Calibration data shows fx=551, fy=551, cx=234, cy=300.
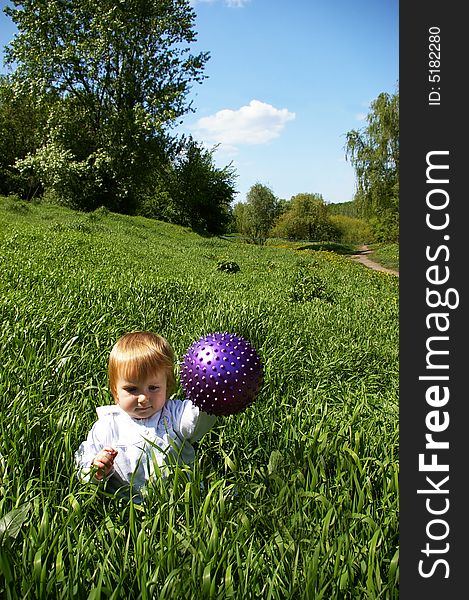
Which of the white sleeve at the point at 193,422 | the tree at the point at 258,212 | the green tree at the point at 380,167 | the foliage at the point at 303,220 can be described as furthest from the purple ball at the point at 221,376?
the tree at the point at 258,212

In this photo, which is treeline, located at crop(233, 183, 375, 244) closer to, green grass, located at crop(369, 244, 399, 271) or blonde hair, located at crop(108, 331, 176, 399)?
green grass, located at crop(369, 244, 399, 271)

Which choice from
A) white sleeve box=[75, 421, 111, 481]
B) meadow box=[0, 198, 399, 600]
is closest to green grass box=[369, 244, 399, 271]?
meadow box=[0, 198, 399, 600]

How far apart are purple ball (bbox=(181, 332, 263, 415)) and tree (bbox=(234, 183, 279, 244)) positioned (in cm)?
7615

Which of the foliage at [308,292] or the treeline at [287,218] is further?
the treeline at [287,218]

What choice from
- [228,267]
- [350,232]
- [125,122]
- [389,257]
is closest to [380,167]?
[389,257]

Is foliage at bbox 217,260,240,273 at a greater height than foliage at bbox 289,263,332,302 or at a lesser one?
greater

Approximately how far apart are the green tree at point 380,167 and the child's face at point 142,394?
37136 millimetres

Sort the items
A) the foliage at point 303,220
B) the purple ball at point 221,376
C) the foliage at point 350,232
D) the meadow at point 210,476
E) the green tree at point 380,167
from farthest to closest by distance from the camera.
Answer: the foliage at point 350,232 → the foliage at point 303,220 → the green tree at point 380,167 → the purple ball at point 221,376 → the meadow at point 210,476

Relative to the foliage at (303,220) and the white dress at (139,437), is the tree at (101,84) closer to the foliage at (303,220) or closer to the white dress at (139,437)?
the white dress at (139,437)

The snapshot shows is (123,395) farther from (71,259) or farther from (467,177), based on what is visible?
(71,259)

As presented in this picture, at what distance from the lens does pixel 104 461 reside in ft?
8.34

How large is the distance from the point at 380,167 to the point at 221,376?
3855 cm

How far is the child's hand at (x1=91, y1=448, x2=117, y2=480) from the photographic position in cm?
253

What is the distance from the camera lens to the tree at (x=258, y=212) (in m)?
78.7
